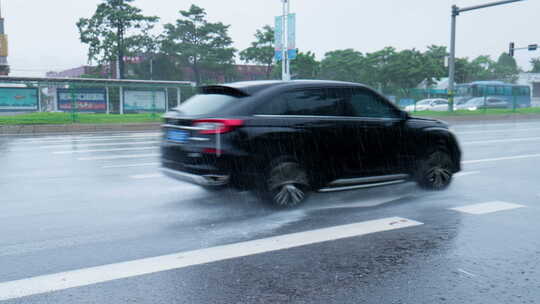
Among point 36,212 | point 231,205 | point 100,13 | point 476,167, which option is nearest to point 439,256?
point 231,205

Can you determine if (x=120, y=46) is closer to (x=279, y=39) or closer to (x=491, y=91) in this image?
(x=279, y=39)

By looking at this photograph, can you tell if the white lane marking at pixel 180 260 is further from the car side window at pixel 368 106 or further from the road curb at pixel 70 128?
the road curb at pixel 70 128

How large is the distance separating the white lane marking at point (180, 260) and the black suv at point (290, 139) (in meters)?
1.13

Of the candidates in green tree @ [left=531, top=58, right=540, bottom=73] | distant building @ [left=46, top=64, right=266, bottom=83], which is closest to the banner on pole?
distant building @ [left=46, top=64, right=266, bottom=83]

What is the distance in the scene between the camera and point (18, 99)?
1182 inches

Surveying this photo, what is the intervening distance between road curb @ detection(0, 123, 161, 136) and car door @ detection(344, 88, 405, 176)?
15721 millimetres

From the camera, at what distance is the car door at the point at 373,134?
253 inches


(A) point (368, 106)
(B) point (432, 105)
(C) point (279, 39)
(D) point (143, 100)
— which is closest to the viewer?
(A) point (368, 106)

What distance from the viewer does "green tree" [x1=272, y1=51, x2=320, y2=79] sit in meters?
53.8

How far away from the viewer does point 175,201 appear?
21.0 ft

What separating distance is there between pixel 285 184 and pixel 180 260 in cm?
220

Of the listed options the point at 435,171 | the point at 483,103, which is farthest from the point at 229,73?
the point at 435,171

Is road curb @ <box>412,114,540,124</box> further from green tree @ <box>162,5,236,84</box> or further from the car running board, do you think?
green tree @ <box>162,5,236,84</box>

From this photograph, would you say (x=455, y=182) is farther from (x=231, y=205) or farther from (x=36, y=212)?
(x=36, y=212)
